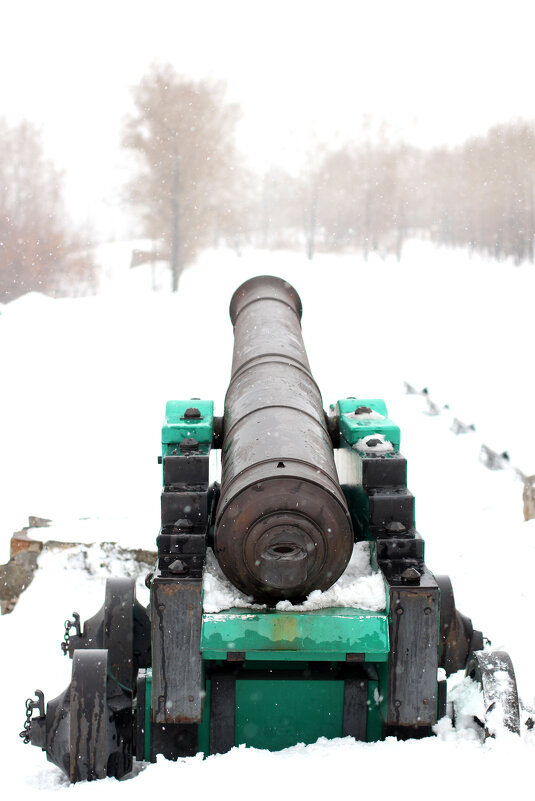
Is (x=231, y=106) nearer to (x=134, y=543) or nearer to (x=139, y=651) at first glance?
(x=134, y=543)

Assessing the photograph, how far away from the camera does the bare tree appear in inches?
1130

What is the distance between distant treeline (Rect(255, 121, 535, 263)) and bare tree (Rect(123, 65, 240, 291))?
7.42 metres

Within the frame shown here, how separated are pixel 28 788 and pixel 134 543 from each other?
3.16 meters

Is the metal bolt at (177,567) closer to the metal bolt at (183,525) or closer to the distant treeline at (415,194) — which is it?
the metal bolt at (183,525)

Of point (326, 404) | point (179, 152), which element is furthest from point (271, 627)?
point (179, 152)

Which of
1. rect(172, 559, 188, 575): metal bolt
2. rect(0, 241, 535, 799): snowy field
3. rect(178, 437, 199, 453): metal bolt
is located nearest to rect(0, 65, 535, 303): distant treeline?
rect(0, 241, 535, 799): snowy field

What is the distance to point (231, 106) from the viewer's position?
2938 cm

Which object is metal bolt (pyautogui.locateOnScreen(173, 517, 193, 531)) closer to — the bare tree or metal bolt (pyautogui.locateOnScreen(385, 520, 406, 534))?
metal bolt (pyautogui.locateOnScreen(385, 520, 406, 534))

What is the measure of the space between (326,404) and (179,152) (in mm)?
14880

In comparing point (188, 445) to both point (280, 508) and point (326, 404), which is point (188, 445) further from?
point (326, 404)

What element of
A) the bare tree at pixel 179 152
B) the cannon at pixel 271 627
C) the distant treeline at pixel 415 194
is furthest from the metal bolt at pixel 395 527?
the distant treeline at pixel 415 194

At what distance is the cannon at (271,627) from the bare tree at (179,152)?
25309 millimetres

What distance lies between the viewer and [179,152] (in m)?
28.8

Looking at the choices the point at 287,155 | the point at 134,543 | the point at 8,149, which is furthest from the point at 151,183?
the point at 134,543
